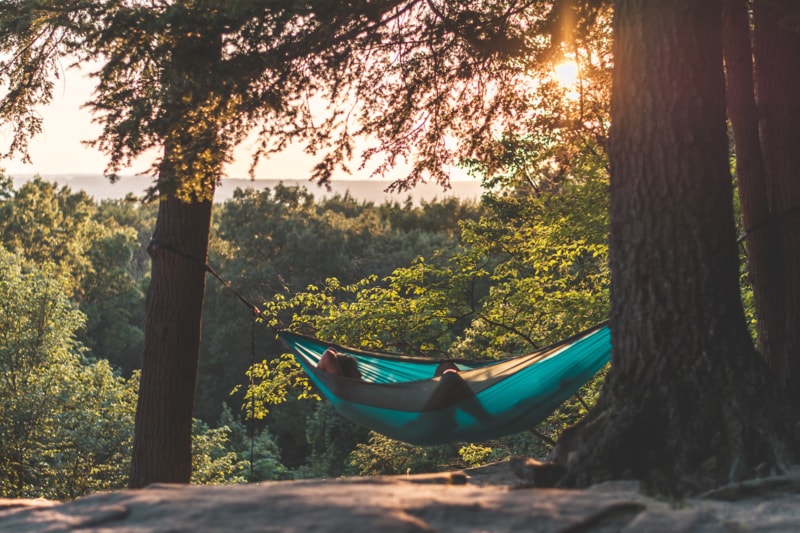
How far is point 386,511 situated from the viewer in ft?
6.53

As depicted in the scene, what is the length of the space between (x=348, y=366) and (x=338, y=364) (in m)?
0.11

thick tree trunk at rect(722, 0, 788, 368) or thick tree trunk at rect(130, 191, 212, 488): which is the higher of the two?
thick tree trunk at rect(722, 0, 788, 368)

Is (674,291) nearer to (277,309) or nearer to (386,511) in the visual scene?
(386,511)

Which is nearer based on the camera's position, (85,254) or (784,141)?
(784,141)

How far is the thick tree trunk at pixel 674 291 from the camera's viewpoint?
2771 millimetres

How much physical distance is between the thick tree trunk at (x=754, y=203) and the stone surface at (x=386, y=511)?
1.31 m

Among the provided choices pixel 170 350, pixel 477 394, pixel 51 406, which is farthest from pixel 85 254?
pixel 477 394

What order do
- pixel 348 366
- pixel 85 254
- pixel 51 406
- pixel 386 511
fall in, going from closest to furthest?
pixel 386 511 < pixel 348 366 < pixel 51 406 < pixel 85 254

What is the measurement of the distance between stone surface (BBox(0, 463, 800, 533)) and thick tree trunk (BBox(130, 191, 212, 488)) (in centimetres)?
179

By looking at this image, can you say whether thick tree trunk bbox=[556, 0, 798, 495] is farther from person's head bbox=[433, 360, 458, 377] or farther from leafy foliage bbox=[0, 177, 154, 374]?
leafy foliage bbox=[0, 177, 154, 374]

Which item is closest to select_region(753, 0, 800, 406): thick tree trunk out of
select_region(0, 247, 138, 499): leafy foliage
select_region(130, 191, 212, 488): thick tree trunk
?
select_region(130, 191, 212, 488): thick tree trunk

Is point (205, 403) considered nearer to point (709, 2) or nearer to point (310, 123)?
point (310, 123)

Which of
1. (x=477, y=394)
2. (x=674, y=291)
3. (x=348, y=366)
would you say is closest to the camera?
(x=674, y=291)

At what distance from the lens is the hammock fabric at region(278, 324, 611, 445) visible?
371cm
